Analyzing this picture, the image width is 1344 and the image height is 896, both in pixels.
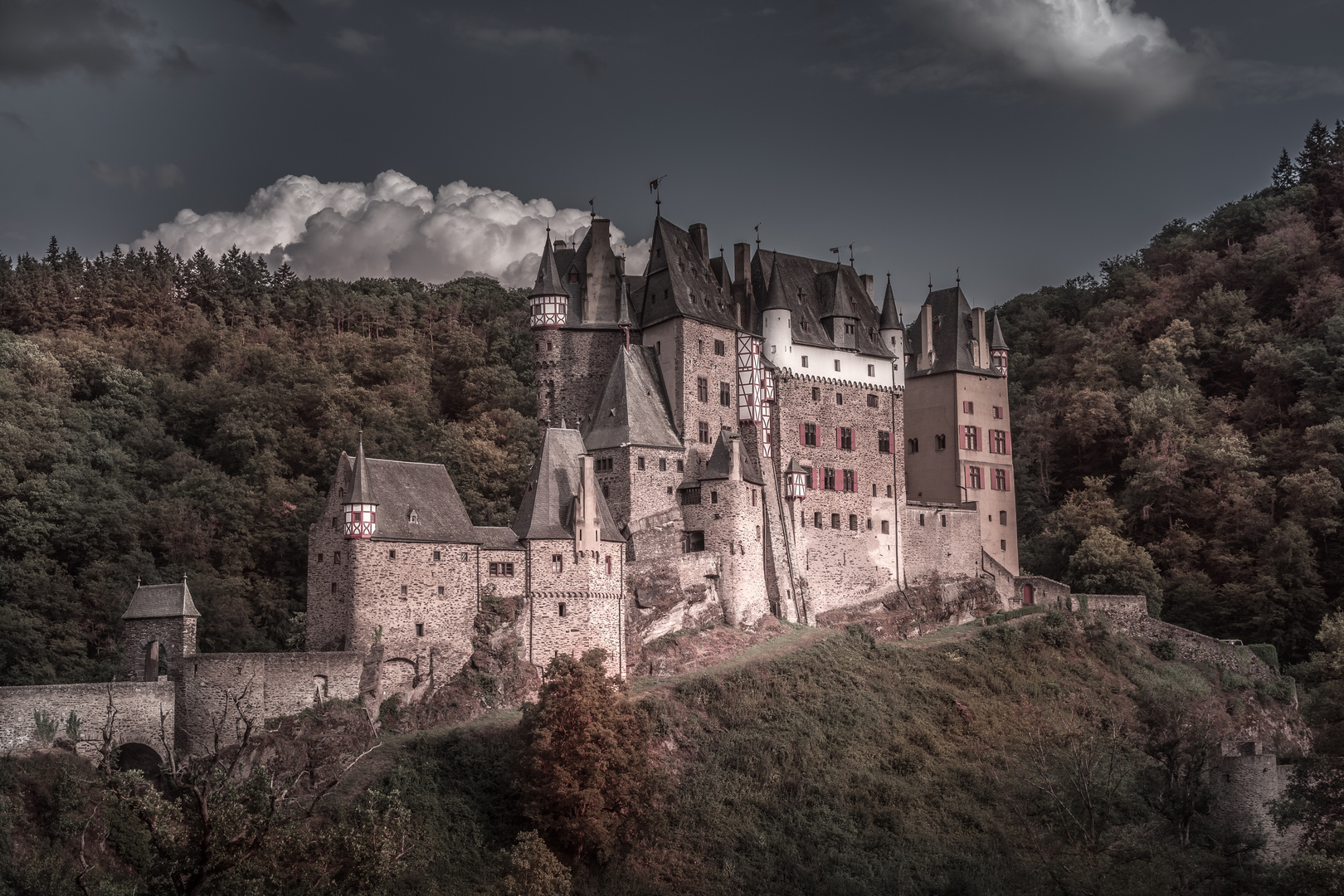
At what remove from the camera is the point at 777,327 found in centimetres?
5797

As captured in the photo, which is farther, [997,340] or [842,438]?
[997,340]

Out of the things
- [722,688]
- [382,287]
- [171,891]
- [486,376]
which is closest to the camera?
[171,891]

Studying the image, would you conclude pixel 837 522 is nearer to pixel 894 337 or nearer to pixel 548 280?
pixel 894 337

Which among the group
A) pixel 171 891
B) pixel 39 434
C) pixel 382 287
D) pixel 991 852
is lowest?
pixel 991 852

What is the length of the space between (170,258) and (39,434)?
2122 centimetres

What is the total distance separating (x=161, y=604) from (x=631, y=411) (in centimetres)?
1866

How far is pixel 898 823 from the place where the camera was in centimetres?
4075

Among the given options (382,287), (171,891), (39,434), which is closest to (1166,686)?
(171,891)

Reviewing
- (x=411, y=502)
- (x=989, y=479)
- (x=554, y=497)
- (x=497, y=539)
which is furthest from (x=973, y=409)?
(x=411, y=502)

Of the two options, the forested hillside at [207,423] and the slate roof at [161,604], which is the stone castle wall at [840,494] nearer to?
the forested hillside at [207,423]

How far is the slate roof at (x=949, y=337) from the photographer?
63.2m

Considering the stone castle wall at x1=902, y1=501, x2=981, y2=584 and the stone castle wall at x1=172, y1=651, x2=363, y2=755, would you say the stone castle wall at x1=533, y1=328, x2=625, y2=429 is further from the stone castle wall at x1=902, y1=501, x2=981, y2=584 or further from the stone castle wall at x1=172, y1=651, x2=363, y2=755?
the stone castle wall at x1=172, y1=651, x2=363, y2=755

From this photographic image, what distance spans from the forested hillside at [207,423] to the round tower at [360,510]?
1073cm

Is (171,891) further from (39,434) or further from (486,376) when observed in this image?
(486,376)
